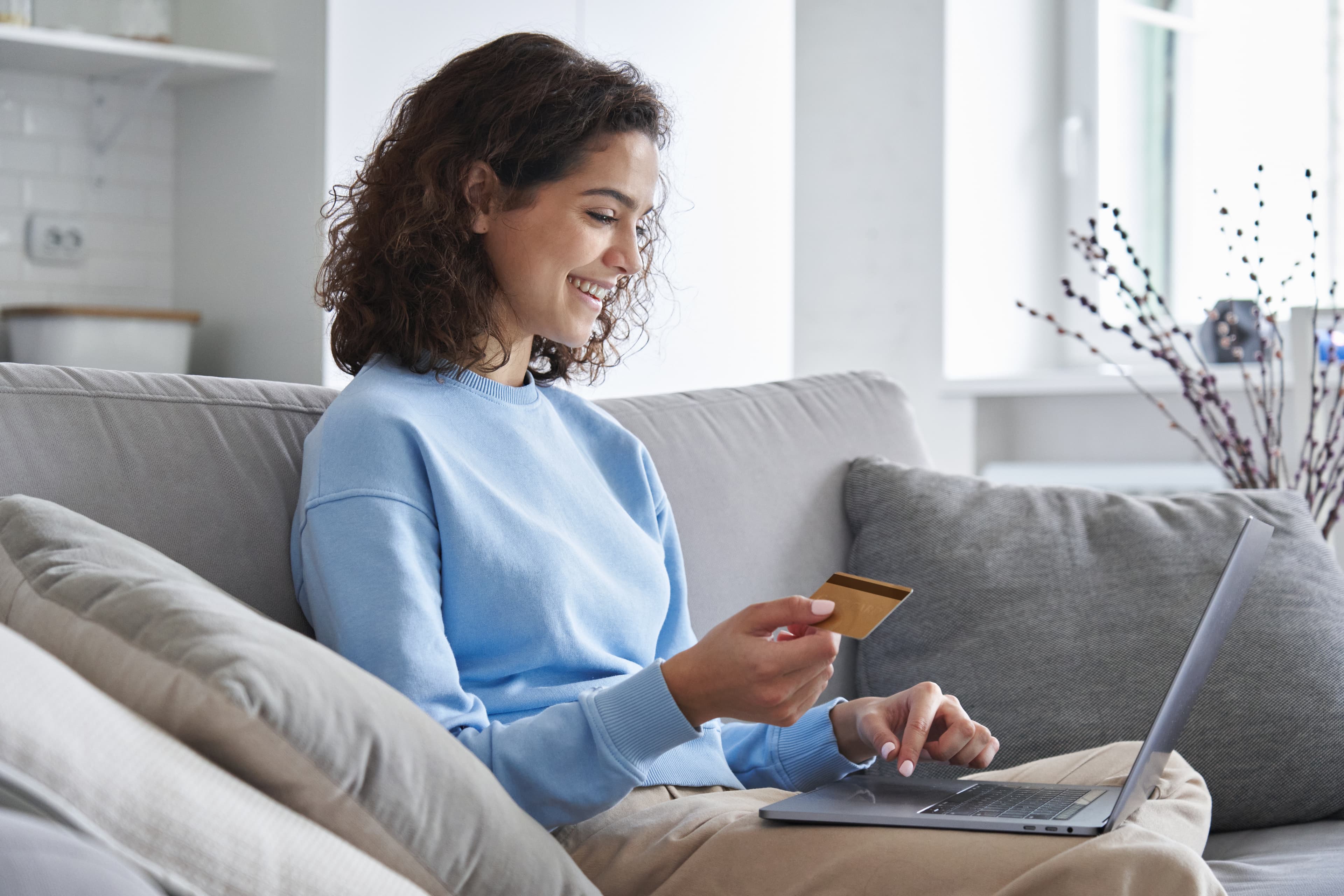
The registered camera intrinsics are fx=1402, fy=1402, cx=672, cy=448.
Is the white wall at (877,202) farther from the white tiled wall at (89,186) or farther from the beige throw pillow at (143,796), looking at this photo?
the beige throw pillow at (143,796)

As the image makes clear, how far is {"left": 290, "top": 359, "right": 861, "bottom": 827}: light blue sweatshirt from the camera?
104 cm

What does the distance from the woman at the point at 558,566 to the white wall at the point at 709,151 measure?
4.67 feet

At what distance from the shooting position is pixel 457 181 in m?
1.35

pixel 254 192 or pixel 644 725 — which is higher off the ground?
pixel 254 192

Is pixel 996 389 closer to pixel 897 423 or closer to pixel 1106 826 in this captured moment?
pixel 897 423

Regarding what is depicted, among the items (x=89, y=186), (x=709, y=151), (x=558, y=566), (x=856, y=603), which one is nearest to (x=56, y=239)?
(x=89, y=186)

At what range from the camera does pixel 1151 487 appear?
3088mm

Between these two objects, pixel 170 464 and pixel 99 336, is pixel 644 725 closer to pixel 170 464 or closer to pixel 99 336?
pixel 170 464

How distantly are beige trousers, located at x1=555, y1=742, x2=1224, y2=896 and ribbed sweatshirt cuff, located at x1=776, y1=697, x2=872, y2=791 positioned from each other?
0.33ft

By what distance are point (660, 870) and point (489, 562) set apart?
0.29 meters

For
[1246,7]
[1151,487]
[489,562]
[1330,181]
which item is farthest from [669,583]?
[1246,7]

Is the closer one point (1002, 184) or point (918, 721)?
point (918, 721)

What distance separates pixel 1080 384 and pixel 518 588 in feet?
7.38

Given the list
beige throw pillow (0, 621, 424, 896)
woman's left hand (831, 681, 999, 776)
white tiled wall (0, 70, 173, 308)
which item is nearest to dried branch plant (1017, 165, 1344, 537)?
woman's left hand (831, 681, 999, 776)
